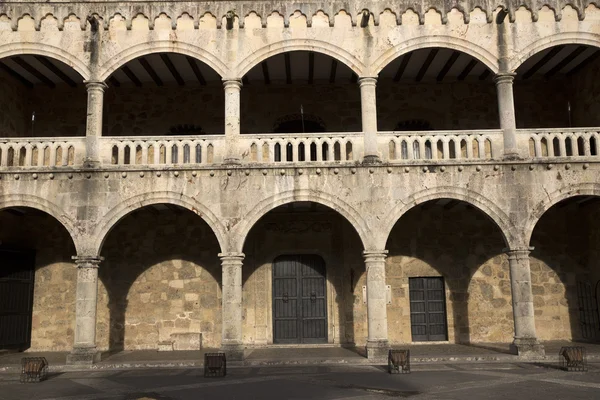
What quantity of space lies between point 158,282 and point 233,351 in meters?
3.93

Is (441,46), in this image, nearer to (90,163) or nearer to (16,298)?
(90,163)

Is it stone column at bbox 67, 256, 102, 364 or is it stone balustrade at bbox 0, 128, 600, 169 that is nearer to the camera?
stone column at bbox 67, 256, 102, 364

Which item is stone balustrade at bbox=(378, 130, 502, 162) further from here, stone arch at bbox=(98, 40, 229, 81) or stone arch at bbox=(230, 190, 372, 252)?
stone arch at bbox=(98, 40, 229, 81)

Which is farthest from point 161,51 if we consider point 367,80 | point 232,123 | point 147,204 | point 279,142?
point 367,80

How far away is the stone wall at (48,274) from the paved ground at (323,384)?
3865 millimetres

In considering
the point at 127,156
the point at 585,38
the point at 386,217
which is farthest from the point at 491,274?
the point at 127,156

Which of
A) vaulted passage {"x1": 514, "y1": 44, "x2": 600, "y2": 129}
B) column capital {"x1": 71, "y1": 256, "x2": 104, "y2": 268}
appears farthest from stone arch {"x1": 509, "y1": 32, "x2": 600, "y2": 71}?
column capital {"x1": 71, "y1": 256, "x2": 104, "y2": 268}

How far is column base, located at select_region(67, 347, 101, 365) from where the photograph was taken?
1190 centimetres

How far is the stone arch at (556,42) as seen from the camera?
1287 centimetres

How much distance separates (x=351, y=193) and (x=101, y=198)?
5.21 meters

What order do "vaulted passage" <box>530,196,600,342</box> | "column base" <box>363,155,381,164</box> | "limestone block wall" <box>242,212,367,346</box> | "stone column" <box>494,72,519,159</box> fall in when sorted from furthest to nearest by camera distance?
1. "vaulted passage" <box>530,196,600,342</box>
2. "limestone block wall" <box>242,212,367,346</box>
3. "stone column" <box>494,72,519,159</box>
4. "column base" <box>363,155,381,164</box>

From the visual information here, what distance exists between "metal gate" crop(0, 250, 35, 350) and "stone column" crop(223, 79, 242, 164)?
19.6 feet

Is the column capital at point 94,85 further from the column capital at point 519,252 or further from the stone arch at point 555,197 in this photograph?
the stone arch at point 555,197

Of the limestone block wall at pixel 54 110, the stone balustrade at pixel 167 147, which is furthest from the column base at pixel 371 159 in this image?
the limestone block wall at pixel 54 110
